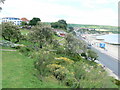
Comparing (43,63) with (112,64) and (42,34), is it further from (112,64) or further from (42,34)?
(112,64)

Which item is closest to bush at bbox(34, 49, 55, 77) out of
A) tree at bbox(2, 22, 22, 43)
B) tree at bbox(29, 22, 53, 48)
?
tree at bbox(29, 22, 53, 48)

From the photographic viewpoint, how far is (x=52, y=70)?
13.1 m

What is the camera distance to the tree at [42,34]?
26125 mm

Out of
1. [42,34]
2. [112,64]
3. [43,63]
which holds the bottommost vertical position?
[112,64]

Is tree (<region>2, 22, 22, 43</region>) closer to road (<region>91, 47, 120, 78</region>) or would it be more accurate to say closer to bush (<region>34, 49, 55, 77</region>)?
bush (<region>34, 49, 55, 77</region>)

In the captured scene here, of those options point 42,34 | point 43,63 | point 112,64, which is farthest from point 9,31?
point 112,64

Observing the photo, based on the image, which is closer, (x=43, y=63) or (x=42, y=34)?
(x=43, y=63)

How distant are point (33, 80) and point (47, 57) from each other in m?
2.71

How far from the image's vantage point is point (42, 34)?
26312mm

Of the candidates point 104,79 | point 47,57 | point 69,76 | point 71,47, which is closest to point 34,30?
point 71,47

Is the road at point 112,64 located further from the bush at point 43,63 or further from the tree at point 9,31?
the tree at point 9,31

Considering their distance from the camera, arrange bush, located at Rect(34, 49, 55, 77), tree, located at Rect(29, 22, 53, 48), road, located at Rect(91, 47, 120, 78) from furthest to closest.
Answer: tree, located at Rect(29, 22, 53, 48), road, located at Rect(91, 47, 120, 78), bush, located at Rect(34, 49, 55, 77)

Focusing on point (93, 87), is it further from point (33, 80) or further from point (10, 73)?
point (10, 73)

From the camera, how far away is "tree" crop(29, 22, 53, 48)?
85.7 feet
